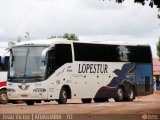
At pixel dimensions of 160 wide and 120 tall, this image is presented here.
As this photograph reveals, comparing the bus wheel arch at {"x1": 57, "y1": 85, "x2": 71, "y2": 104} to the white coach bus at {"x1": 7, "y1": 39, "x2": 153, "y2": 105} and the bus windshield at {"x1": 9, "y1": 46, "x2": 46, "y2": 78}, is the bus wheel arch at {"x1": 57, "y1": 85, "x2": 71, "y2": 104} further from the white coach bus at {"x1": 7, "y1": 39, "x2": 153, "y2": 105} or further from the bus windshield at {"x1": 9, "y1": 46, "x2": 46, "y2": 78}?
the bus windshield at {"x1": 9, "y1": 46, "x2": 46, "y2": 78}

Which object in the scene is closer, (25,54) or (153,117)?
(153,117)

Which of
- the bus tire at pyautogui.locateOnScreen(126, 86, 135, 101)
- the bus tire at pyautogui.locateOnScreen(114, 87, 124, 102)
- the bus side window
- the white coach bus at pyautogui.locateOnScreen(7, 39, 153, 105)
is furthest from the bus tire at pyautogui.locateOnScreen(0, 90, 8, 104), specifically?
the bus tire at pyautogui.locateOnScreen(126, 86, 135, 101)

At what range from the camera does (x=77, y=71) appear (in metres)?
36.5

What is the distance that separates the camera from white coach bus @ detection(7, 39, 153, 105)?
3441 centimetres

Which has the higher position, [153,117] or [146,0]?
[146,0]

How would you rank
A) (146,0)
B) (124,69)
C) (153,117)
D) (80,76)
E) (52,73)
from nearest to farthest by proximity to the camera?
(153,117)
(146,0)
(52,73)
(80,76)
(124,69)

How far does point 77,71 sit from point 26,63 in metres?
3.00

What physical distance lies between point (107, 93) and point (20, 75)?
5994 mm

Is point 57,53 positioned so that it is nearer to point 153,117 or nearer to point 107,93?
point 107,93

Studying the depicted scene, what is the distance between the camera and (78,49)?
120ft

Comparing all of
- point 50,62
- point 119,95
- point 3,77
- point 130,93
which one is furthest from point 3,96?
point 130,93

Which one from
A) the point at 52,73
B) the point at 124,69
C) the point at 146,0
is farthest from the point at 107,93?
the point at 146,0

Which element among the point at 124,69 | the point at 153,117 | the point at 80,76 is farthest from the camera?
the point at 124,69

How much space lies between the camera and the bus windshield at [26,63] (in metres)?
34.4
